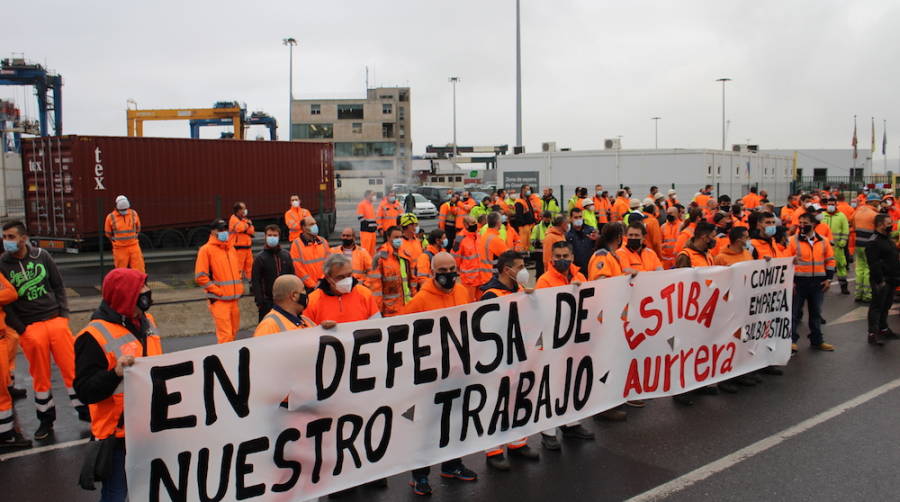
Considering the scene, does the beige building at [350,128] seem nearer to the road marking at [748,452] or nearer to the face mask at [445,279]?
the road marking at [748,452]

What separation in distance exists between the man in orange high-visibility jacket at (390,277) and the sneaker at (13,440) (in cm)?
404

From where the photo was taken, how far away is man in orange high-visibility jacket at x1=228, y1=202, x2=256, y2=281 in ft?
45.3

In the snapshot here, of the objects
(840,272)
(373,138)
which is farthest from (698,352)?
(373,138)

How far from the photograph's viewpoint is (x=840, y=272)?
14750mm

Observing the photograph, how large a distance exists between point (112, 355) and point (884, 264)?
9.67 metres

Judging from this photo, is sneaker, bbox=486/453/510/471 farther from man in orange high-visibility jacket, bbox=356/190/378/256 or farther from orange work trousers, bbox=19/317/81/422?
man in orange high-visibility jacket, bbox=356/190/378/256

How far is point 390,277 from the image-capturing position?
364 inches

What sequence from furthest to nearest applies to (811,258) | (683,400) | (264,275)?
(811,258) → (264,275) → (683,400)

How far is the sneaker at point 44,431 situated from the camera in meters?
6.68

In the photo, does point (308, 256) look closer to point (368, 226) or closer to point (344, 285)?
point (344, 285)

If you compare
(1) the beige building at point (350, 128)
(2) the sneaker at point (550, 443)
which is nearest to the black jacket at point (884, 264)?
(2) the sneaker at point (550, 443)

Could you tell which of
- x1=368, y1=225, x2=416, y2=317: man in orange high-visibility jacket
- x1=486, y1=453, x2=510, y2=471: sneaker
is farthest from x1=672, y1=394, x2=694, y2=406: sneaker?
x1=368, y1=225, x2=416, y2=317: man in orange high-visibility jacket

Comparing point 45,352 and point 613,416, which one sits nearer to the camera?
point 45,352

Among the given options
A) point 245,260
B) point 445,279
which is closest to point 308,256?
point 445,279
